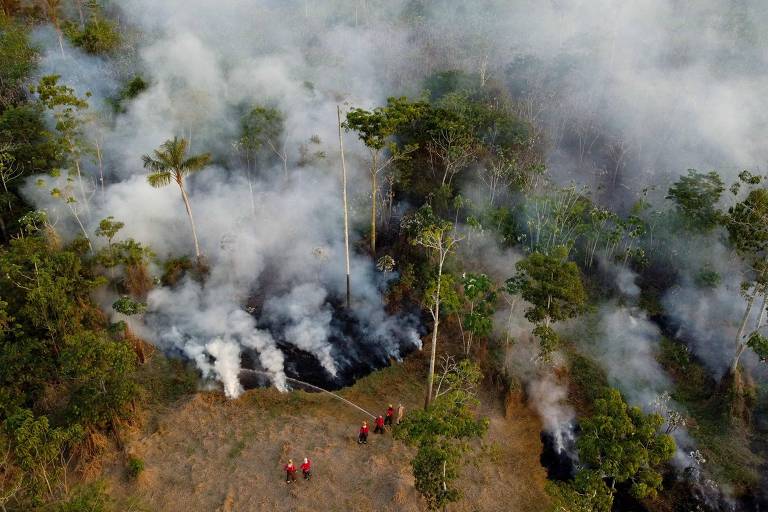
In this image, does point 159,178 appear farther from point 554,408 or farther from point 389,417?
point 554,408

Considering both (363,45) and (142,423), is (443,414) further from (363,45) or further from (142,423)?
(363,45)

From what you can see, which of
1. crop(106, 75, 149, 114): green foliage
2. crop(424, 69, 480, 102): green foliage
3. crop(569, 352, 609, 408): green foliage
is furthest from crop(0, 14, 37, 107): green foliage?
crop(569, 352, 609, 408): green foliage

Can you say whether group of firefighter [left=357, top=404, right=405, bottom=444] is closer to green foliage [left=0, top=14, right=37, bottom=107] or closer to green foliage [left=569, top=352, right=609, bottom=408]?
green foliage [left=569, top=352, right=609, bottom=408]

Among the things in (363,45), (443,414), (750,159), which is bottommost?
(443,414)

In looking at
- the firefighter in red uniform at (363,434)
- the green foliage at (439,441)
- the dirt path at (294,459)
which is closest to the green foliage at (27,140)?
the dirt path at (294,459)

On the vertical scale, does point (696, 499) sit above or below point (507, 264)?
below

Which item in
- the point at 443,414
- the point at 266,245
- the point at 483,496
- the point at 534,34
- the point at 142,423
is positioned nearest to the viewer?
the point at 443,414

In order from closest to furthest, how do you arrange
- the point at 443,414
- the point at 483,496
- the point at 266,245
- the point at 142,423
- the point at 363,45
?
1. the point at 443,414
2. the point at 483,496
3. the point at 142,423
4. the point at 266,245
5. the point at 363,45

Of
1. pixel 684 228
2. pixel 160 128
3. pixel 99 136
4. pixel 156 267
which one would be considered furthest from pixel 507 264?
pixel 99 136
